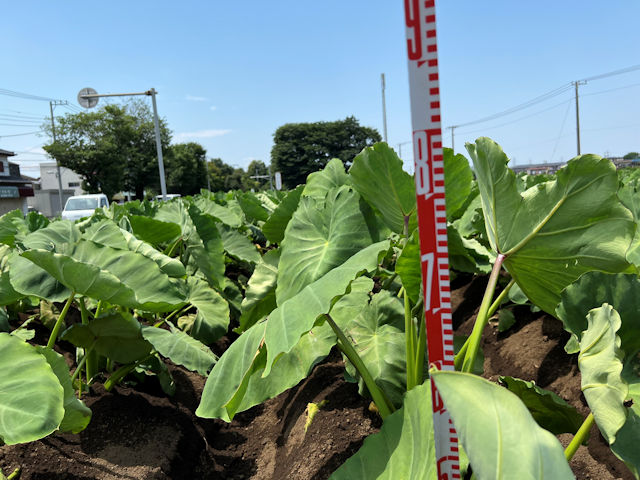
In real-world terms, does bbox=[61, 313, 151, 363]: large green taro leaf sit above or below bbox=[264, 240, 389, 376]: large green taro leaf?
below

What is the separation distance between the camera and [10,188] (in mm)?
30438

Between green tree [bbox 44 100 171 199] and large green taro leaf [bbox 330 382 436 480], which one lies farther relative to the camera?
green tree [bbox 44 100 171 199]

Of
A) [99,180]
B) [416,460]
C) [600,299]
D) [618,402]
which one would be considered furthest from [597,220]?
[99,180]

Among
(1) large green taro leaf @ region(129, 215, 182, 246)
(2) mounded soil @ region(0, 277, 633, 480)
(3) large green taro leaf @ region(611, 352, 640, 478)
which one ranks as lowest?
(2) mounded soil @ region(0, 277, 633, 480)

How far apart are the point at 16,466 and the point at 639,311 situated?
2295mm

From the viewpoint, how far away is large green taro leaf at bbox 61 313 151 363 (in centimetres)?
225

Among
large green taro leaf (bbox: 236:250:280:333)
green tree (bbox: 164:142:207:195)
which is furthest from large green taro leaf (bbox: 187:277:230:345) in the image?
green tree (bbox: 164:142:207:195)

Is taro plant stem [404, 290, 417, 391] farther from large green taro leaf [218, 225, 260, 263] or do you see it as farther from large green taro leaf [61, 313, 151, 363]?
large green taro leaf [218, 225, 260, 263]

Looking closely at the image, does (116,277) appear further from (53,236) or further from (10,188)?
(10,188)

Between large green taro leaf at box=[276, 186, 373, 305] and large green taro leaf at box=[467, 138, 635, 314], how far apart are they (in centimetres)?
52

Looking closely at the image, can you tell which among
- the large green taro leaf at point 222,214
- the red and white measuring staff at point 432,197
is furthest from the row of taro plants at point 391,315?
the large green taro leaf at point 222,214

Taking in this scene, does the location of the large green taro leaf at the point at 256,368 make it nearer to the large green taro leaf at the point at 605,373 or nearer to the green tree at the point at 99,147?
the large green taro leaf at the point at 605,373

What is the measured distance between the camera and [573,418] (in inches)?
52.7

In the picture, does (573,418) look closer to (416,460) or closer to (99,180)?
(416,460)
